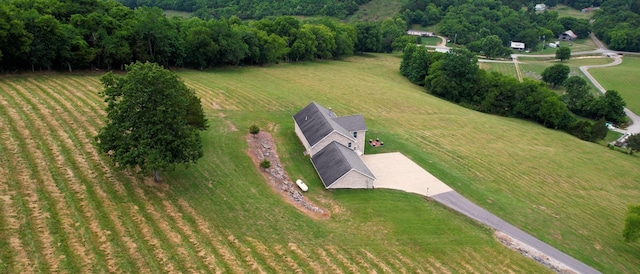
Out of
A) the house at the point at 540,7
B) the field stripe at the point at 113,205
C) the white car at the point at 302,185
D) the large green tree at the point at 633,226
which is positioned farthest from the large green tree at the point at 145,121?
the house at the point at 540,7

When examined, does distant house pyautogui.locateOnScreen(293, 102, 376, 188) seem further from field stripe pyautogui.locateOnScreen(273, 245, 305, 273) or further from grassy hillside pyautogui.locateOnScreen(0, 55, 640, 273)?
field stripe pyautogui.locateOnScreen(273, 245, 305, 273)

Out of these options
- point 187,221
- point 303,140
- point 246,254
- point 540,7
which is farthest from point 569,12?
point 187,221

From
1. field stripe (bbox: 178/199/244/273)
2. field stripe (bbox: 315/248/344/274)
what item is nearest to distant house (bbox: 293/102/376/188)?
field stripe (bbox: 315/248/344/274)

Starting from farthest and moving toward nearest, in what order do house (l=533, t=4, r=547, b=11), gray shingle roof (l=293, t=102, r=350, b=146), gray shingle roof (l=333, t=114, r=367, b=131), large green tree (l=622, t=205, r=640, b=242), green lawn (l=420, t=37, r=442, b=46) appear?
house (l=533, t=4, r=547, b=11) < green lawn (l=420, t=37, r=442, b=46) < gray shingle roof (l=333, t=114, r=367, b=131) < gray shingle roof (l=293, t=102, r=350, b=146) < large green tree (l=622, t=205, r=640, b=242)

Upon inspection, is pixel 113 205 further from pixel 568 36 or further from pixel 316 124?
pixel 568 36

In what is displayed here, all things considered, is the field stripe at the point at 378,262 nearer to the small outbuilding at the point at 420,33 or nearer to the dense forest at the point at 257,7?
the dense forest at the point at 257,7
